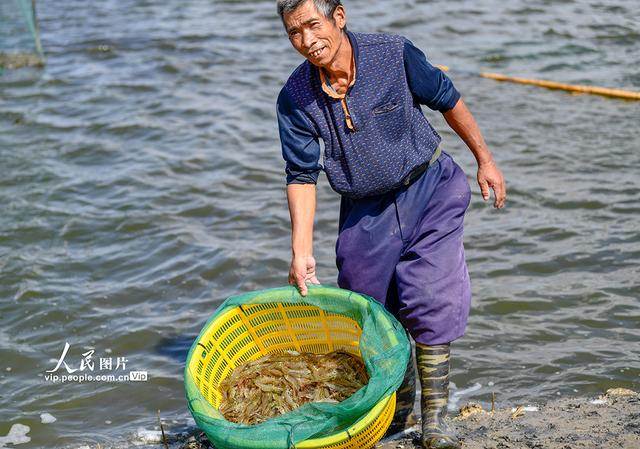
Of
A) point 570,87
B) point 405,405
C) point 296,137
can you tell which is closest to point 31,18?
point 570,87

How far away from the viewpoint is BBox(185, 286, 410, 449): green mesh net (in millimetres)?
3305

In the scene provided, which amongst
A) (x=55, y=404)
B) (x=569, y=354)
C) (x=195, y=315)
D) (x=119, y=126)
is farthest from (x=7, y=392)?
(x=119, y=126)

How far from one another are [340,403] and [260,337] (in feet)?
3.08

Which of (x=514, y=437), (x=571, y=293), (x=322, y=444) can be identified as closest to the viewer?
(x=322, y=444)

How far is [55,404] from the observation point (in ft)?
16.9

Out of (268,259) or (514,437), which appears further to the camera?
(268,259)

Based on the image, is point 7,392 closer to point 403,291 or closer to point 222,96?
point 403,291

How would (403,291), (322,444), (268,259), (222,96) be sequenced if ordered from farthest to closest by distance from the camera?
(222,96), (268,259), (403,291), (322,444)

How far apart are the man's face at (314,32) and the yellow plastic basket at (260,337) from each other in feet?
3.75

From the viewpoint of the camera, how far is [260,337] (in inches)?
167

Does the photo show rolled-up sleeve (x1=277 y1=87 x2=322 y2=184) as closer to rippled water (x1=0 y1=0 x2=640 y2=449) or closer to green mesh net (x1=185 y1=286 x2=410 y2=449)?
green mesh net (x1=185 y1=286 x2=410 y2=449)

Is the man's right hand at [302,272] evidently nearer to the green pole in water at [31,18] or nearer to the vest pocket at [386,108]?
the vest pocket at [386,108]

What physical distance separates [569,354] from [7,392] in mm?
3181

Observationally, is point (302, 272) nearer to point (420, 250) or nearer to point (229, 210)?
point (420, 250)
